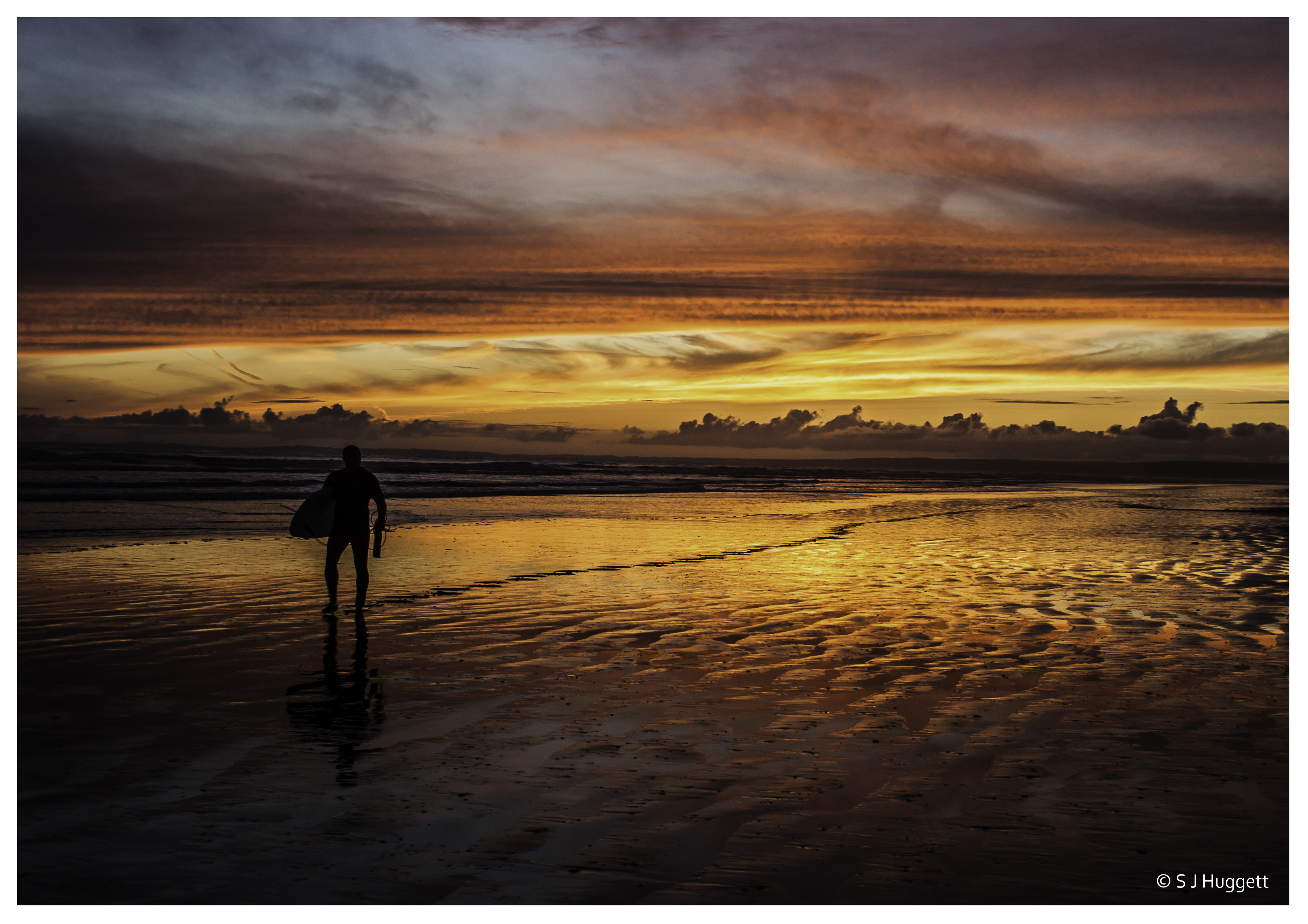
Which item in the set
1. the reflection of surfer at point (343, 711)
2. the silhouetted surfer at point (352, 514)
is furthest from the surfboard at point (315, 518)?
the reflection of surfer at point (343, 711)

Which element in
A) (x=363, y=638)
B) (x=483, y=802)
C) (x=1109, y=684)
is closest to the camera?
(x=483, y=802)

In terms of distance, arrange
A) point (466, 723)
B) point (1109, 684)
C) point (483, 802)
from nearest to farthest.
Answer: point (483, 802) → point (466, 723) → point (1109, 684)

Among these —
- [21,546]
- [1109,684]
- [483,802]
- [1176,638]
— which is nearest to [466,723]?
[483,802]

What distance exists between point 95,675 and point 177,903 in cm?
450

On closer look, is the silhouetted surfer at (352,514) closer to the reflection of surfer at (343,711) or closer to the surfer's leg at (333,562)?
the surfer's leg at (333,562)

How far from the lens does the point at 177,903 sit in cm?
398

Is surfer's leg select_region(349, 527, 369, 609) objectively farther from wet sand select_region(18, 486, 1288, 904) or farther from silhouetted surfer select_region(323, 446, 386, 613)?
wet sand select_region(18, 486, 1288, 904)

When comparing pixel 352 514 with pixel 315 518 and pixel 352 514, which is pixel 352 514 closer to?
pixel 352 514

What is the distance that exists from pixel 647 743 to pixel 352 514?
6.94 m

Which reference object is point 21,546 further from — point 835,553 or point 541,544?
point 835,553

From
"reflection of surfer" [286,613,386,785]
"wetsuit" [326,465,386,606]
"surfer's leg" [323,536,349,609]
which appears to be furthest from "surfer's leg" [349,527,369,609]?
"reflection of surfer" [286,613,386,785]

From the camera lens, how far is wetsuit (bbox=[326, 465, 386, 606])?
1142 centimetres

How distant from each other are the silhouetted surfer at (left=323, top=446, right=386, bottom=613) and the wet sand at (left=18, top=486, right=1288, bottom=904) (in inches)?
28.5

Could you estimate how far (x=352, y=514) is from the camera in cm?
1162
